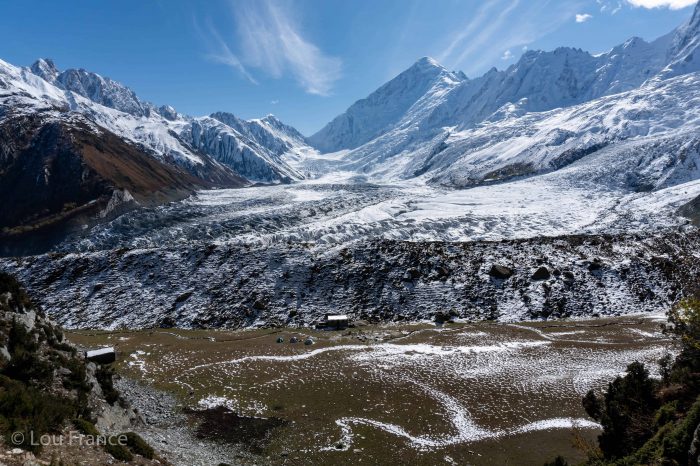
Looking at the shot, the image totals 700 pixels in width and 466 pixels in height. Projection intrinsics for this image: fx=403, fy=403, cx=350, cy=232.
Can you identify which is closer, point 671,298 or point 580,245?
→ point 671,298

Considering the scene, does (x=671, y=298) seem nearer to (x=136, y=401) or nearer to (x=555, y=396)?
(x=555, y=396)

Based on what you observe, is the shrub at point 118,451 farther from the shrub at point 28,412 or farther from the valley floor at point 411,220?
the valley floor at point 411,220

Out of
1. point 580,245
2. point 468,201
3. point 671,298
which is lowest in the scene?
point 671,298

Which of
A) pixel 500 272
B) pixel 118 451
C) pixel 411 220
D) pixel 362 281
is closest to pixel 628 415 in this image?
pixel 118 451

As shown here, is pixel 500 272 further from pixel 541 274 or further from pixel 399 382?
pixel 399 382

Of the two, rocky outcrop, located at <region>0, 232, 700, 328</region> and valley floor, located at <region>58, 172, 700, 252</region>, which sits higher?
valley floor, located at <region>58, 172, 700, 252</region>

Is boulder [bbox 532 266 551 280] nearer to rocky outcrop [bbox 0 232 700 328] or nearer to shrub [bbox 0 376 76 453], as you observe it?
rocky outcrop [bbox 0 232 700 328]

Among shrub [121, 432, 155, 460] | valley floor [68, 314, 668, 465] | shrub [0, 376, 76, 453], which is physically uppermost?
shrub [0, 376, 76, 453]

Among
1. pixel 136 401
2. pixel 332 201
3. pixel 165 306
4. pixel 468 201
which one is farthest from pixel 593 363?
pixel 332 201

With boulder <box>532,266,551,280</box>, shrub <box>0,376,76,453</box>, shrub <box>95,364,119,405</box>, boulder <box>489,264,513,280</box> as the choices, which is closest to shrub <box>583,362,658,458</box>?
shrub <box>0,376,76,453</box>
